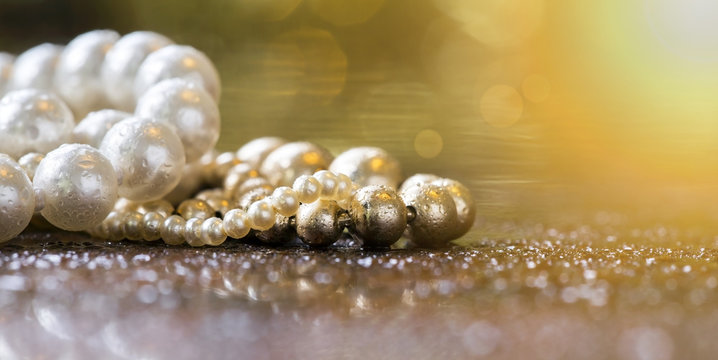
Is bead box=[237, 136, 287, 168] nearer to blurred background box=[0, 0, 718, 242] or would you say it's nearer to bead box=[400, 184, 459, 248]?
bead box=[400, 184, 459, 248]

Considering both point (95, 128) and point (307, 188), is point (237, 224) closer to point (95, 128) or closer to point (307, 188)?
point (307, 188)

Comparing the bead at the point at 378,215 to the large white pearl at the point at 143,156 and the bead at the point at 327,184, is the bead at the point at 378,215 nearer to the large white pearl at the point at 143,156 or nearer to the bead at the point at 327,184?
the bead at the point at 327,184

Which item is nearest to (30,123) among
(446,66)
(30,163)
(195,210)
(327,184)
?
(30,163)

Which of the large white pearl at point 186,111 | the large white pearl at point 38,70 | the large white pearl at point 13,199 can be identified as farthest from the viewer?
the large white pearl at point 38,70

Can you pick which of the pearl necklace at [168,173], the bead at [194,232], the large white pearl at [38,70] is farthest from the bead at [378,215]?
the large white pearl at [38,70]

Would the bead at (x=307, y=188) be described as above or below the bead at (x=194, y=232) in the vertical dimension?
above

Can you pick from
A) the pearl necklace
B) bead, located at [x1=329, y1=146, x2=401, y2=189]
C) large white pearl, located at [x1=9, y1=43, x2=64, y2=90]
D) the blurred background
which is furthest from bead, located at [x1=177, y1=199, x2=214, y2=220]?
the blurred background
